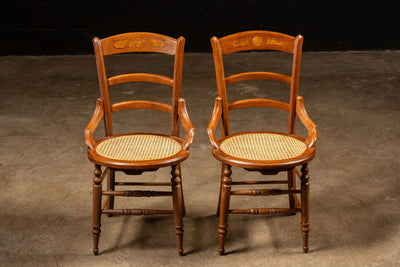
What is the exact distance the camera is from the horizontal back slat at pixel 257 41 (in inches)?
110

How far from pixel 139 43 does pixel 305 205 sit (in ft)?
3.77

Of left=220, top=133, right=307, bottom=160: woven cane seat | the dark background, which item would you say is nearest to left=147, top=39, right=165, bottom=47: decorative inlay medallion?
left=220, top=133, right=307, bottom=160: woven cane seat

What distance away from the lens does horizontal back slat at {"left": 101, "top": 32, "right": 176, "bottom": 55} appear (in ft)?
9.21

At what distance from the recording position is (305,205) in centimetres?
256

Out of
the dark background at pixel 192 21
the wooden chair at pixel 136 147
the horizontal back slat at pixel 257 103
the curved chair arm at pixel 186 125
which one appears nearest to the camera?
the wooden chair at pixel 136 147

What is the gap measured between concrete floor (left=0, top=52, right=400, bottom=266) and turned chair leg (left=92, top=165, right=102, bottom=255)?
0.24ft

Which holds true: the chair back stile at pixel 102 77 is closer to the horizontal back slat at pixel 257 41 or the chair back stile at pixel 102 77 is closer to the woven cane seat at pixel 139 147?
the woven cane seat at pixel 139 147

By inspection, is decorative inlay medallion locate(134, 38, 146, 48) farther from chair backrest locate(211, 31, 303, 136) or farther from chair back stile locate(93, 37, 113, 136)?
chair backrest locate(211, 31, 303, 136)

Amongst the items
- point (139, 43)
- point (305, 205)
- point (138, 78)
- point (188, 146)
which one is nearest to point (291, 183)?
point (305, 205)

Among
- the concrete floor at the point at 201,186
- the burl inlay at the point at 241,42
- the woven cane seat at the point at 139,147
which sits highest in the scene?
the burl inlay at the point at 241,42

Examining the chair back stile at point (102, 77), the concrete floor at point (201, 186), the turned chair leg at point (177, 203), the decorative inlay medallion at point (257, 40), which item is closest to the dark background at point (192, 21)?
the concrete floor at point (201, 186)

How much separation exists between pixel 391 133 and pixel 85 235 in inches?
100

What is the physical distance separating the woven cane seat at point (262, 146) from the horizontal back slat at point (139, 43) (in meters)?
0.55

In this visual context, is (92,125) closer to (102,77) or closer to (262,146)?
(102,77)
